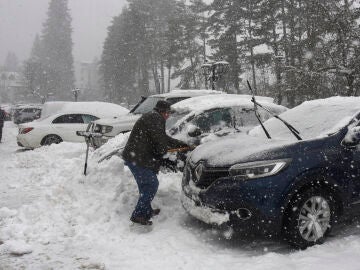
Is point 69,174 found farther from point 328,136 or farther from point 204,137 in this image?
point 328,136

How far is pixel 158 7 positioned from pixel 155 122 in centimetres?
4752

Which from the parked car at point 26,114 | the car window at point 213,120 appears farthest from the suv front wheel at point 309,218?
the parked car at point 26,114

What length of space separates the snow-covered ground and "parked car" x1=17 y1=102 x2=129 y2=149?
22.7 ft

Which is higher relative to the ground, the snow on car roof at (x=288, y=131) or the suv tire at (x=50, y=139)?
the snow on car roof at (x=288, y=131)

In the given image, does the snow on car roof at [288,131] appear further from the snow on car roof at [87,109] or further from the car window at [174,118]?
the snow on car roof at [87,109]

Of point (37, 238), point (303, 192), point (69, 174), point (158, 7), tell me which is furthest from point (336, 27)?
point (158, 7)

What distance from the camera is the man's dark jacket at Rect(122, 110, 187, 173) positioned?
5.94 metres

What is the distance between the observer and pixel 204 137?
7.77 metres

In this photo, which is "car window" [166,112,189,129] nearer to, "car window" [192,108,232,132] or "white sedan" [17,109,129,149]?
"car window" [192,108,232,132]

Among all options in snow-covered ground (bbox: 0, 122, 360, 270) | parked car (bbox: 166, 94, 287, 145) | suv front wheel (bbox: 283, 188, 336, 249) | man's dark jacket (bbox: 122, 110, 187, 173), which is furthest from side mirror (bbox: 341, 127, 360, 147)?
parked car (bbox: 166, 94, 287, 145)

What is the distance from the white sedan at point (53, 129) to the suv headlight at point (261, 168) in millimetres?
11152

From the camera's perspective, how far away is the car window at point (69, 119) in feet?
50.5

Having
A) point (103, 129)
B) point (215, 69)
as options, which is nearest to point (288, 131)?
point (103, 129)

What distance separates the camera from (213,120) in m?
8.18
